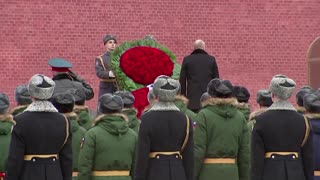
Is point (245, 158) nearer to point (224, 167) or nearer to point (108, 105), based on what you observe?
point (224, 167)

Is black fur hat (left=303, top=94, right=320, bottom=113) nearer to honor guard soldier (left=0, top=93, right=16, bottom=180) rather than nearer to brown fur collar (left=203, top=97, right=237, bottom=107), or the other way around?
brown fur collar (left=203, top=97, right=237, bottom=107)

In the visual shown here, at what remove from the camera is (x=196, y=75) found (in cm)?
1516

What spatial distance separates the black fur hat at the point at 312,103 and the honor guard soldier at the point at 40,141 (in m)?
3.08

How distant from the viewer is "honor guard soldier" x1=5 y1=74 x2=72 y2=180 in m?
8.73

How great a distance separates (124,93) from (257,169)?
2820mm

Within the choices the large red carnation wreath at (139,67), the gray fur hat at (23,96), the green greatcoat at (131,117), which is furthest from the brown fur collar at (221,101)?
the large red carnation wreath at (139,67)

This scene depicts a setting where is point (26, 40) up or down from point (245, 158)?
up

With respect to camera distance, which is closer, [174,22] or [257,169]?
[257,169]

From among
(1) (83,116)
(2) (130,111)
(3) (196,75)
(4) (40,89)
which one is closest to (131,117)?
(2) (130,111)

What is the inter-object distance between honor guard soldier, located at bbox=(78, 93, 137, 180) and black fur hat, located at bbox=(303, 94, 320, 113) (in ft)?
7.27

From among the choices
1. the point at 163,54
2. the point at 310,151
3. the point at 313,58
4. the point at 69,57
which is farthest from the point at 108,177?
the point at 313,58

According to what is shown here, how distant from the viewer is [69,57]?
819 inches

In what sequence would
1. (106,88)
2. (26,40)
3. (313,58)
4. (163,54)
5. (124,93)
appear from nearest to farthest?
(124,93)
(163,54)
(106,88)
(26,40)
(313,58)

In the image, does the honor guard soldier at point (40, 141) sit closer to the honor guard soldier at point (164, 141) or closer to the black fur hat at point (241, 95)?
the honor guard soldier at point (164, 141)
